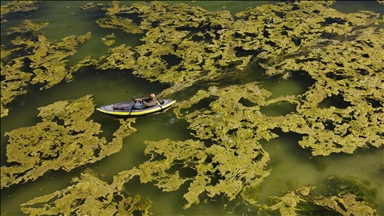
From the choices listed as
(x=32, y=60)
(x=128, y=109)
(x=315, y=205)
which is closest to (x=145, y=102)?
(x=128, y=109)

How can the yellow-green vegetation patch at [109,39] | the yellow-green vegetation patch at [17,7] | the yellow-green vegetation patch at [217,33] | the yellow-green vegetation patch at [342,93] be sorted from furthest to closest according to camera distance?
the yellow-green vegetation patch at [17,7] < the yellow-green vegetation patch at [109,39] < the yellow-green vegetation patch at [217,33] < the yellow-green vegetation patch at [342,93]

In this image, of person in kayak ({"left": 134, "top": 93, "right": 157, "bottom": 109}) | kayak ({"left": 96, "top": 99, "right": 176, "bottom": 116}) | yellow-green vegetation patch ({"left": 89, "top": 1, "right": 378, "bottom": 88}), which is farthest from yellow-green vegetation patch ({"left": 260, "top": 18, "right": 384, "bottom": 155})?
person in kayak ({"left": 134, "top": 93, "right": 157, "bottom": 109})

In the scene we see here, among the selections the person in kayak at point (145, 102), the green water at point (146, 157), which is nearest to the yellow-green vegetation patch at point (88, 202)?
the green water at point (146, 157)

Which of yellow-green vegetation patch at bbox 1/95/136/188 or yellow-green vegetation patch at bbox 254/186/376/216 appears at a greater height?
yellow-green vegetation patch at bbox 1/95/136/188

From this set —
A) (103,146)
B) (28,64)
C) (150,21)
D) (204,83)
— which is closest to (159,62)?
(204,83)

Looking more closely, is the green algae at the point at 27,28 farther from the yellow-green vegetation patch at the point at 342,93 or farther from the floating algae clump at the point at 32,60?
the yellow-green vegetation patch at the point at 342,93

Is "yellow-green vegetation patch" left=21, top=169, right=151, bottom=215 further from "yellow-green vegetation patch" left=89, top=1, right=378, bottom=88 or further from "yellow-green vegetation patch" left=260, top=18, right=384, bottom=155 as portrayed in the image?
"yellow-green vegetation patch" left=260, top=18, right=384, bottom=155
